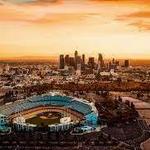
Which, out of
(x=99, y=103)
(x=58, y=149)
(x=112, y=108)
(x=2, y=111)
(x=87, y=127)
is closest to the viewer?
(x=58, y=149)

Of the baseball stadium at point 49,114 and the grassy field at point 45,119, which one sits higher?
the baseball stadium at point 49,114

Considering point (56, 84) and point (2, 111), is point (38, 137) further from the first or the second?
point (56, 84)

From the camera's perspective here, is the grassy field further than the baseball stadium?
Yes

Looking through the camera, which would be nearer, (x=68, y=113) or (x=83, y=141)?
(x=83, y=141)

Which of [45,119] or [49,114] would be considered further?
[49,114]

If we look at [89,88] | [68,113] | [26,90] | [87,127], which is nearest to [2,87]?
[26,90]

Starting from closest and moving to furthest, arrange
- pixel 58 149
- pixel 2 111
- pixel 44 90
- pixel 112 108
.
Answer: pixel 58 149
pixel 2 111
pixel 112 108
pixel 44 90

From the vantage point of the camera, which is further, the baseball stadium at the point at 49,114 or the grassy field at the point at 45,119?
the grassy field at the point at 45,119

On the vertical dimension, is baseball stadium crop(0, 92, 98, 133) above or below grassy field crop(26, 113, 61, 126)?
above
